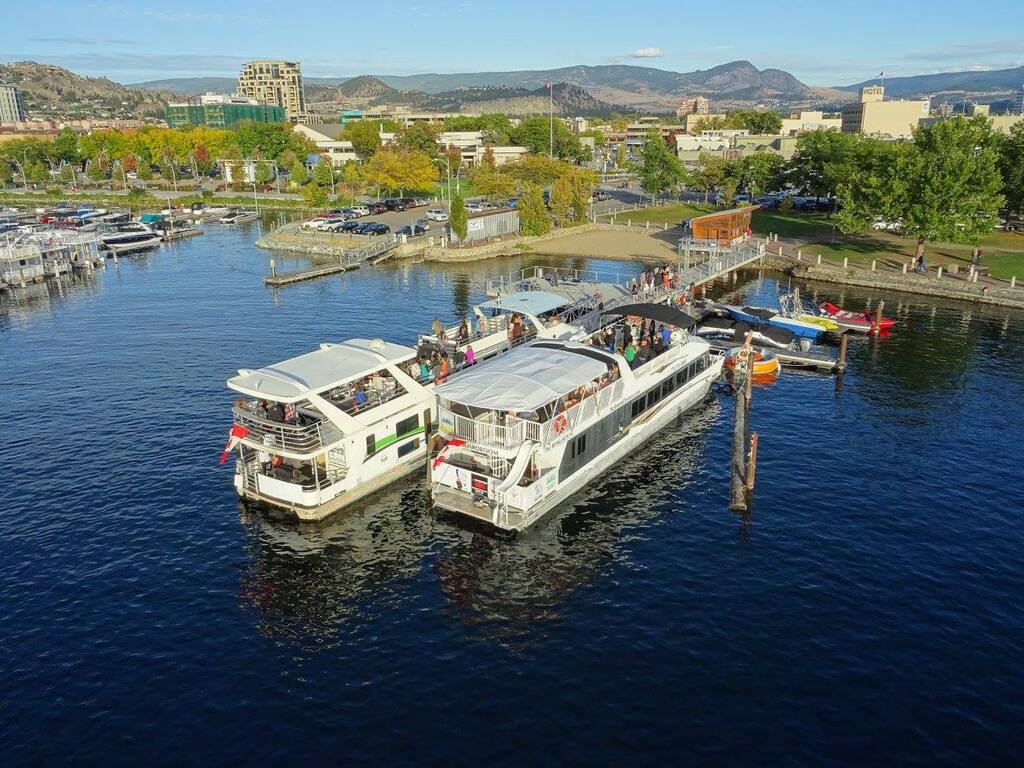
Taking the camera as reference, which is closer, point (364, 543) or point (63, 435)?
point (364, 543)

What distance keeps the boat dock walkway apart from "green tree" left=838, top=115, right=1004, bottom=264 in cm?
5751

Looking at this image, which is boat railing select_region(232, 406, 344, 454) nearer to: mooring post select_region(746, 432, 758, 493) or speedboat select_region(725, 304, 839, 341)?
mooring post select_region(746, 432, 758, 493)

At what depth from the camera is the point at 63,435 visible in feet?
136

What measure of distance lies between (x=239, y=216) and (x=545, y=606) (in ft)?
418

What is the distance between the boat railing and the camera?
31.3 meters

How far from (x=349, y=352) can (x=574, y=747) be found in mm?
22284

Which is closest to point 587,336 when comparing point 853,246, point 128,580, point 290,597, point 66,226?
point 290,597

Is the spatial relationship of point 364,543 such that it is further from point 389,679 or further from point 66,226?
point 66,226

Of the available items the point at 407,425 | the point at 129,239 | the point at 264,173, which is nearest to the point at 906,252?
the point at 407,425

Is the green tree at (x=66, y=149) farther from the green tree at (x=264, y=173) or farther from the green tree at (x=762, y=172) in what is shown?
the green tree at (x=762, y=172)

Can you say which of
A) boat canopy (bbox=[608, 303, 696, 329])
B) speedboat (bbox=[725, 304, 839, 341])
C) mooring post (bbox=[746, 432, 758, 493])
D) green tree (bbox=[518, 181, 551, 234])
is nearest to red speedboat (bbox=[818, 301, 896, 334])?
speedboat (bbox=[725, 304, 839, 341])

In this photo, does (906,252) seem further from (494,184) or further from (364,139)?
(364,139)

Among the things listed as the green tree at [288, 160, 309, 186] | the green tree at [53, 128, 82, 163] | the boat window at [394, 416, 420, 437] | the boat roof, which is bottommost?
the boat window at [394, 416, 420, 437]

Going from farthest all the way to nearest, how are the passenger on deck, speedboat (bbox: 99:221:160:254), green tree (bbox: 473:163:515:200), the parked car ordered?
green tree (bbox: 473:163:515:200) < the parked car < speedboat (bbox: 99:221:160:254) < the passenger on deck
